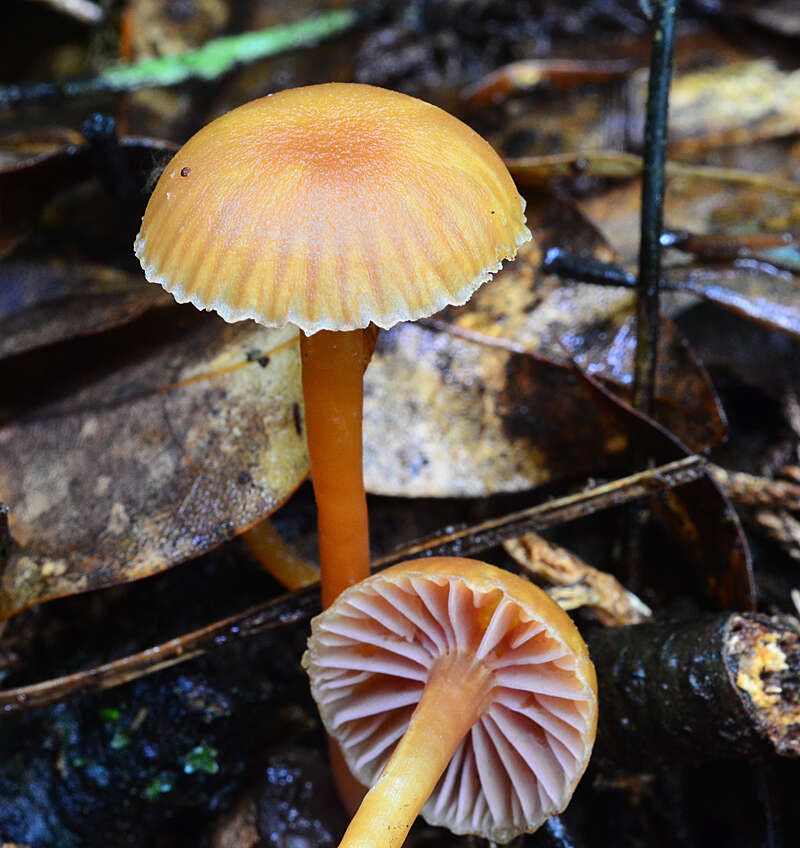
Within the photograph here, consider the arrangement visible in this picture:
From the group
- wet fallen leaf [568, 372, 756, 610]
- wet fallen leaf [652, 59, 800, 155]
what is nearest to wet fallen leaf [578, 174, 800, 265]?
wet fallen leaf [652, 59, 800, 155]

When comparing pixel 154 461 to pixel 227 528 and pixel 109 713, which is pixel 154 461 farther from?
pixel 109 713

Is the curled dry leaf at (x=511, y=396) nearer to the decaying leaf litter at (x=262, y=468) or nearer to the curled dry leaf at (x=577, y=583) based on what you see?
the decaying leaf litter at (x=262, y=468)

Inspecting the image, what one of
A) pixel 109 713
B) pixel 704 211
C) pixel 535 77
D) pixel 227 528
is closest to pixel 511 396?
pixel 227 528

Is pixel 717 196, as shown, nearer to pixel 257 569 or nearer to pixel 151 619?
pixel 257 569

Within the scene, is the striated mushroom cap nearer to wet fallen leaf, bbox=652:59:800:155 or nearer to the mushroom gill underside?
the mushroom gill underside

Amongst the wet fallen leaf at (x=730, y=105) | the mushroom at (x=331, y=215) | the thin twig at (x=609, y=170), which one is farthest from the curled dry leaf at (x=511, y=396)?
the wet fallen leaf at (x=730, y=105)

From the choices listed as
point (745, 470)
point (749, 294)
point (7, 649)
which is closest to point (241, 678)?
point (7, 649)

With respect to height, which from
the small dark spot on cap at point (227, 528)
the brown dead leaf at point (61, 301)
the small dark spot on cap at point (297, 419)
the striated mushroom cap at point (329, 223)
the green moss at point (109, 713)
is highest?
the striated mushroom cap at point (329, 223)
